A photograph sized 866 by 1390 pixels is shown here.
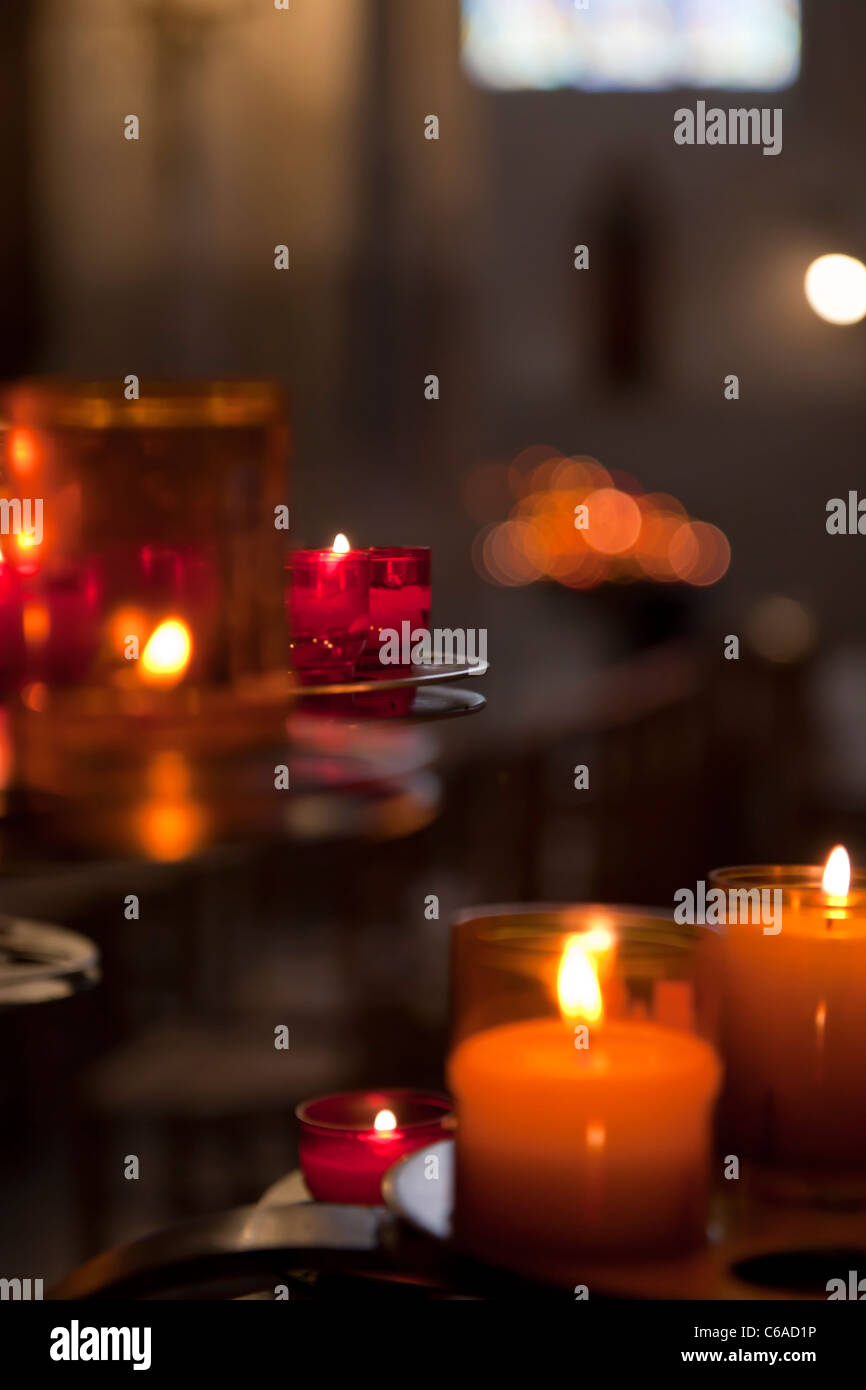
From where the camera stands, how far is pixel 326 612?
1.97 ft

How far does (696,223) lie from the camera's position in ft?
27.5

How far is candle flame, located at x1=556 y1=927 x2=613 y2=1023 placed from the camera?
44 centimetres

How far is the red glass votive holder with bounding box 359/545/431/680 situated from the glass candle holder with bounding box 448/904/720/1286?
214 mm

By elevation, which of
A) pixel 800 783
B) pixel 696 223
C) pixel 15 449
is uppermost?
pixel 696 223

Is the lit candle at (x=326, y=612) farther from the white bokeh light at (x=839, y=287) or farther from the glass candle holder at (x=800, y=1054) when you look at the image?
the white bokeh light at (x=839, y=287)

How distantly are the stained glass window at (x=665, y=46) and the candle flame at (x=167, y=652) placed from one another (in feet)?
26.7

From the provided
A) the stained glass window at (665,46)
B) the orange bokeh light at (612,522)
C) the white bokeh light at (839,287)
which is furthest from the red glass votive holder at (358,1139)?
the stained glass window at (665,46)

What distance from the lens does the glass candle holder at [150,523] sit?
0.47 m

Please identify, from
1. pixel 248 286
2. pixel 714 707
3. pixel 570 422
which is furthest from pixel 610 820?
pixel 570 422

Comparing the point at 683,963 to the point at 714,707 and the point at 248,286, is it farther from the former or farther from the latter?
the point at 248,286

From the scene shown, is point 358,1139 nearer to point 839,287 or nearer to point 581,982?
point 581,982

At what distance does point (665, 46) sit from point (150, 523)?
833 cm

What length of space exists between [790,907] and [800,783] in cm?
308

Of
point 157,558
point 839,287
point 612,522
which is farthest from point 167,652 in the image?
point 612,522
